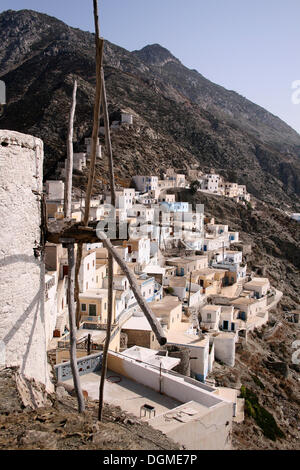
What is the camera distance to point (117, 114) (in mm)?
73000

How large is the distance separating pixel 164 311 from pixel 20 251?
55.0ft

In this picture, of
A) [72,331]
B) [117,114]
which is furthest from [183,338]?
[117,114]

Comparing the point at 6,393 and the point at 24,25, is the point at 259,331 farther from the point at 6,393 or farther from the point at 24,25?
the point at 24,25

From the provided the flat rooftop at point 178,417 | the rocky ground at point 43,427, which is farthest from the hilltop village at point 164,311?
the rocky ground at point 43,427

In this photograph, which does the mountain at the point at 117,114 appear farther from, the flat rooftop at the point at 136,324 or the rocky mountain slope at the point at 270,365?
the flat rooftop at the point at 136,324

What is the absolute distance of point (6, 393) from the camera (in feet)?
13.9

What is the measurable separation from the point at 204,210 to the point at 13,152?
177ft

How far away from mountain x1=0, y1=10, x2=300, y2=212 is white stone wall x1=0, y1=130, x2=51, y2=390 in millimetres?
50351

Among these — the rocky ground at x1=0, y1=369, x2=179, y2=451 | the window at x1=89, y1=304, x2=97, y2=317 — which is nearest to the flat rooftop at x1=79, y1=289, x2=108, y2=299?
the window at x1=89, y1=304, x2=97, y2=317

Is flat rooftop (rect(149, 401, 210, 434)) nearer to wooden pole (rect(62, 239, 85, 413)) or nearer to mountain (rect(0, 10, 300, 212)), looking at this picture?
wooden pole (rect(62, 239, 85, 413))

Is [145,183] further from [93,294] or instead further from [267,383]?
[93,294]

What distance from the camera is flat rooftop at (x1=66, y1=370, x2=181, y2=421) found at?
291 inches

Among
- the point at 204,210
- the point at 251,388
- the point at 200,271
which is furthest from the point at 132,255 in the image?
the point at 204,210

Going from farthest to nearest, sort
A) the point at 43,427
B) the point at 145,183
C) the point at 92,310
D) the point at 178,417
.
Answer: the point at 145,183, the point at 92,310, the point at 178,417, the point at 43,427
